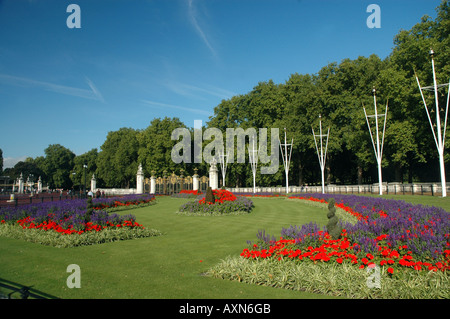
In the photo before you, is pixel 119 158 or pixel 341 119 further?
pixel 119 158

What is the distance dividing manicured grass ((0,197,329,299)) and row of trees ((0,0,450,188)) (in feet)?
82.5

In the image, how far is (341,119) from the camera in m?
46.4

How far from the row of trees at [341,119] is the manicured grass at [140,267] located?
82.5ft

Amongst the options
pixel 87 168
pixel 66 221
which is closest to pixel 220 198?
pixel 66 221

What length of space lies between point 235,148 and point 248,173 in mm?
5070

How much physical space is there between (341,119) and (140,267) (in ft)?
146

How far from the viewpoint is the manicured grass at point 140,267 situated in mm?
5703

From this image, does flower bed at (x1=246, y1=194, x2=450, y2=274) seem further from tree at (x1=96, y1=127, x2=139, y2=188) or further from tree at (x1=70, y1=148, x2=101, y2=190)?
tree at (x1=70, y1=148, x2=101, y2=190)

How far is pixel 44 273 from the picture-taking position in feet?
22.9

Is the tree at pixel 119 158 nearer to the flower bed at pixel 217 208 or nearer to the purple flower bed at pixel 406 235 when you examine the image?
the flower bed at pixel 217 208

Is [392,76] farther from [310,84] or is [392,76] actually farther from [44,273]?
[44,273]

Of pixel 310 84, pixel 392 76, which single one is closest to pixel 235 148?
pixel 310 84
